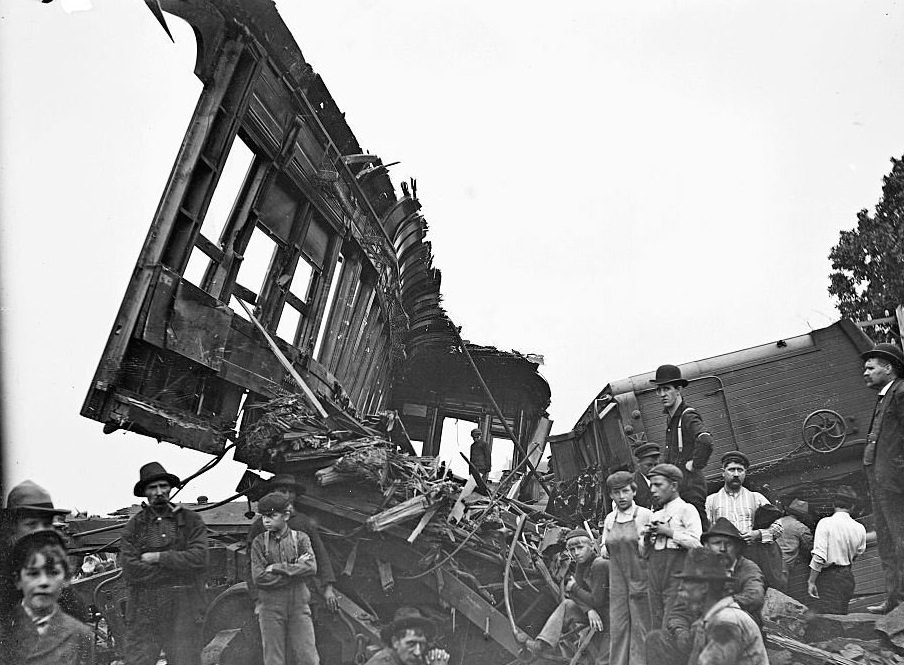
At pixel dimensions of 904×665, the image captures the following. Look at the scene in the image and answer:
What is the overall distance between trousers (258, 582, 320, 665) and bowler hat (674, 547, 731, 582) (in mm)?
2514

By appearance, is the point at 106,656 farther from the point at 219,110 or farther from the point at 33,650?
the point at 219,110

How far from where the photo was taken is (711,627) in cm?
426

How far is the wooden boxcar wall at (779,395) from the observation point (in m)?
7.20

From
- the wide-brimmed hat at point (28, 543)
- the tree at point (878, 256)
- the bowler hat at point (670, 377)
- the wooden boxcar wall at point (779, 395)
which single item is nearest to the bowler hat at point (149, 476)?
the wide-brimmed hat at point (28, 543)

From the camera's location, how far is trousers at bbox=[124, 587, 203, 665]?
5.29m

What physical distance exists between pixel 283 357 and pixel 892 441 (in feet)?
15.6

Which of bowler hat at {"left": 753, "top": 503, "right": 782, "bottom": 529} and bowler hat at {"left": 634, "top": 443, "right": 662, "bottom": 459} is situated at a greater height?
bowler hat at {"left": 634, "top": 443, "right": 662, "bottom": 459}

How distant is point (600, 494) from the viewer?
8.25 meters

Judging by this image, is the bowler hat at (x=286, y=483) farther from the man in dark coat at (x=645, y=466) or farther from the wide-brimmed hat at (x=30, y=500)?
the man in dark coat at (x=645, y=466)

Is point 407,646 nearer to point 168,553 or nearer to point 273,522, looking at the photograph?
point 273,522

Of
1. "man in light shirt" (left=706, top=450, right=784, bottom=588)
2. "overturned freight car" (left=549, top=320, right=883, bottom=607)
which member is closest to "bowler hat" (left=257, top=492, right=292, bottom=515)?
"man in light shirt" (left=706, top=450, right=784, bottom=588)

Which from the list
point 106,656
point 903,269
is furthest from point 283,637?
point 903,269

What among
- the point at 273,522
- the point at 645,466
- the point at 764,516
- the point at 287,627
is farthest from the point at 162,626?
the point at 764,516

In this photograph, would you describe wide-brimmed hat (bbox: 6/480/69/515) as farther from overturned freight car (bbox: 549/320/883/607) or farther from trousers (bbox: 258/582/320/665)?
overturned freight car (bbox: 549/320/883/607)
